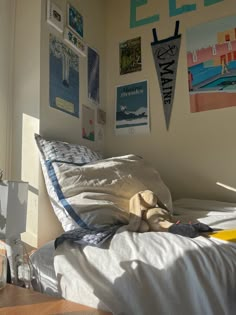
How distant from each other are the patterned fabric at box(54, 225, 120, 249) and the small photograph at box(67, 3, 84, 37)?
1.25 meters

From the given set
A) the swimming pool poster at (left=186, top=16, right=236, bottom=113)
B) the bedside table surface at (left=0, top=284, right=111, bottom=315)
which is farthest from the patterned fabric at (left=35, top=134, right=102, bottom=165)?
the swimming pool poster at (left=186, top=16, right=236, bottom=113)

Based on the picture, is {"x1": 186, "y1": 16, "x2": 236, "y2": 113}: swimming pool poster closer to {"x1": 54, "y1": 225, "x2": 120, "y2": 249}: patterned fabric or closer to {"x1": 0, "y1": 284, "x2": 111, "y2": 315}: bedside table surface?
{"x1": 54, "y1": 225, "x2": 120, "y2": 249}: patterned fabric

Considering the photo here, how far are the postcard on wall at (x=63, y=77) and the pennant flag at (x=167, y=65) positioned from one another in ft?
2.03

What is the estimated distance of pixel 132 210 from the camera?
113 cm

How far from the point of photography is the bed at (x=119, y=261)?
2.46 ft

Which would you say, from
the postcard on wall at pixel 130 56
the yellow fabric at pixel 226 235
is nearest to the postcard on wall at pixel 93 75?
the postcard on wall at pixel 130 56

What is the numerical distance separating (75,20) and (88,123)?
64 centimetres

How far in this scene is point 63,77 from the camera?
1.57 metres

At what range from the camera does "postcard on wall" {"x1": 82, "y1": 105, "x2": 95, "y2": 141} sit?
1.78m

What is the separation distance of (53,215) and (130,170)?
0.43m

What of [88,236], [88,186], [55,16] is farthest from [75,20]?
[88,236]

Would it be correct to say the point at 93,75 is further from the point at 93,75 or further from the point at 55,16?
the point at 55,16

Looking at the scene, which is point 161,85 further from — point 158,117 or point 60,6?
point 60,6

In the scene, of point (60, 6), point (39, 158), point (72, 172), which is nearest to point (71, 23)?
point (60, 6)
